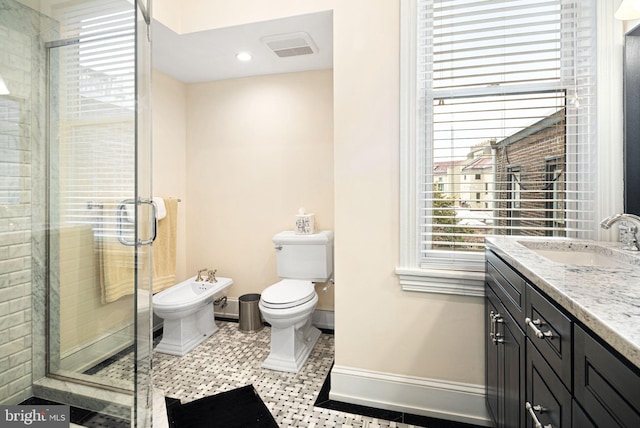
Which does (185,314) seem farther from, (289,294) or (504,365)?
(504,365)

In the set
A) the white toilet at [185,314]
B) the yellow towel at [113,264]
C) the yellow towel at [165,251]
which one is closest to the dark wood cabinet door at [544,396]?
the yellow towel at [113,264]

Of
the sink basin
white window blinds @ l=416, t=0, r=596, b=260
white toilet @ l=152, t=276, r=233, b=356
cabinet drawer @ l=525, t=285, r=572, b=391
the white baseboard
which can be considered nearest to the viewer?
cabinet drawer @ l=525, t=285, r=572, b=391

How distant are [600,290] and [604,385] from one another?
261 mm

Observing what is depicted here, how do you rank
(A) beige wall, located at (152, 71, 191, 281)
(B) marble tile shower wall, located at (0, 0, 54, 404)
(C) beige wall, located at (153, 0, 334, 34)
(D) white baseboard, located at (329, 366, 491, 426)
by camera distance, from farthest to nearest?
(A) beige wall, located at (152, 71, 191, 281)
(C) beige wall, located at (153, 0, 334, 34)
(D) white baseboard, located at (329, 366, 491, 426)
(B) marble tile shower wall, located at (0, 0, 54, 404)

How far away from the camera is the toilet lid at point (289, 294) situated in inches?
85.4

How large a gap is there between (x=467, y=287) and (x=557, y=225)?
563mm

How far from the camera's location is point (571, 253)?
1.45 m

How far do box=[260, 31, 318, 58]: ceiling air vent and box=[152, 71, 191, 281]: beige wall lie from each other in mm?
1167

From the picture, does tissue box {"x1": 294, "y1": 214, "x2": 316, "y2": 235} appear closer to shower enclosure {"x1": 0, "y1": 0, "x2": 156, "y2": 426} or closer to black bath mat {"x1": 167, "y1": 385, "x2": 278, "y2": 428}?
black bath mat {"x1": 167, "y1": 385, "x2": 278, "y2": 428}

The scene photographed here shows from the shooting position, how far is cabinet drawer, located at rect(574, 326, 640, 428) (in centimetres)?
51

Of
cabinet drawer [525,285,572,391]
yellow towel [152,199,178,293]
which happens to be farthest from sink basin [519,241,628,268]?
yellow towel [152,199,178,293]

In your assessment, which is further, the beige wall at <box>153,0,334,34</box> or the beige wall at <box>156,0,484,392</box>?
the beige wall at <box>153,0,334,34</box>

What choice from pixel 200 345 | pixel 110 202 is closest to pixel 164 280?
pixel 200 345

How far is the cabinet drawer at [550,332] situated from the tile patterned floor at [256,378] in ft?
3.51
